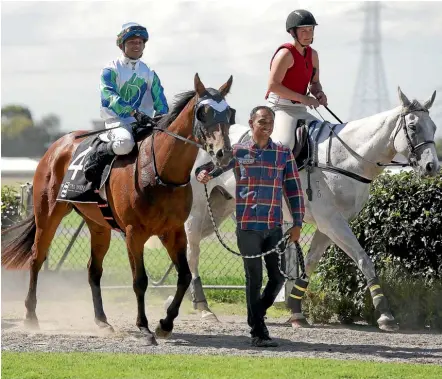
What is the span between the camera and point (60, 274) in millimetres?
12945

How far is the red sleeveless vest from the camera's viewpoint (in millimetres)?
10117

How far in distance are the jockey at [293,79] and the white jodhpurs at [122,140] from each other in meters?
1.73

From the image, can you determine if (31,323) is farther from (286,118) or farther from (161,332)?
(286,118)

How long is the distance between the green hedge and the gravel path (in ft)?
1.00

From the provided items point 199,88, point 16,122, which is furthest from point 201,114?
point 16,122

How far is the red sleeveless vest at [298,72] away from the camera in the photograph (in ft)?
33.2

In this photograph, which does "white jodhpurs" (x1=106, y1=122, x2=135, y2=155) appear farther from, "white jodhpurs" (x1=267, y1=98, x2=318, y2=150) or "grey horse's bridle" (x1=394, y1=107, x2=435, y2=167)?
"grey horse's bridle" (x1=394, y1=107, x2=435, y2=167)

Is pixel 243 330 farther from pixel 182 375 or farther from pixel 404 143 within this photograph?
pixel 182 375

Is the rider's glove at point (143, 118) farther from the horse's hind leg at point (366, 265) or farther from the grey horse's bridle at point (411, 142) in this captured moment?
the grey horse's bridle at point (411, 142)

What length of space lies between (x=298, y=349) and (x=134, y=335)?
1531mm

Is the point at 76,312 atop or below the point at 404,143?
below

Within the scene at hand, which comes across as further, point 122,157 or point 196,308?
point 196,308

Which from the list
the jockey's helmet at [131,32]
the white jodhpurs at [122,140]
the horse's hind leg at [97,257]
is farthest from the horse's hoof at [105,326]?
the jockey's helmet at [131,32]

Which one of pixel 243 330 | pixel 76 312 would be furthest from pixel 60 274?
pixel 243 330
